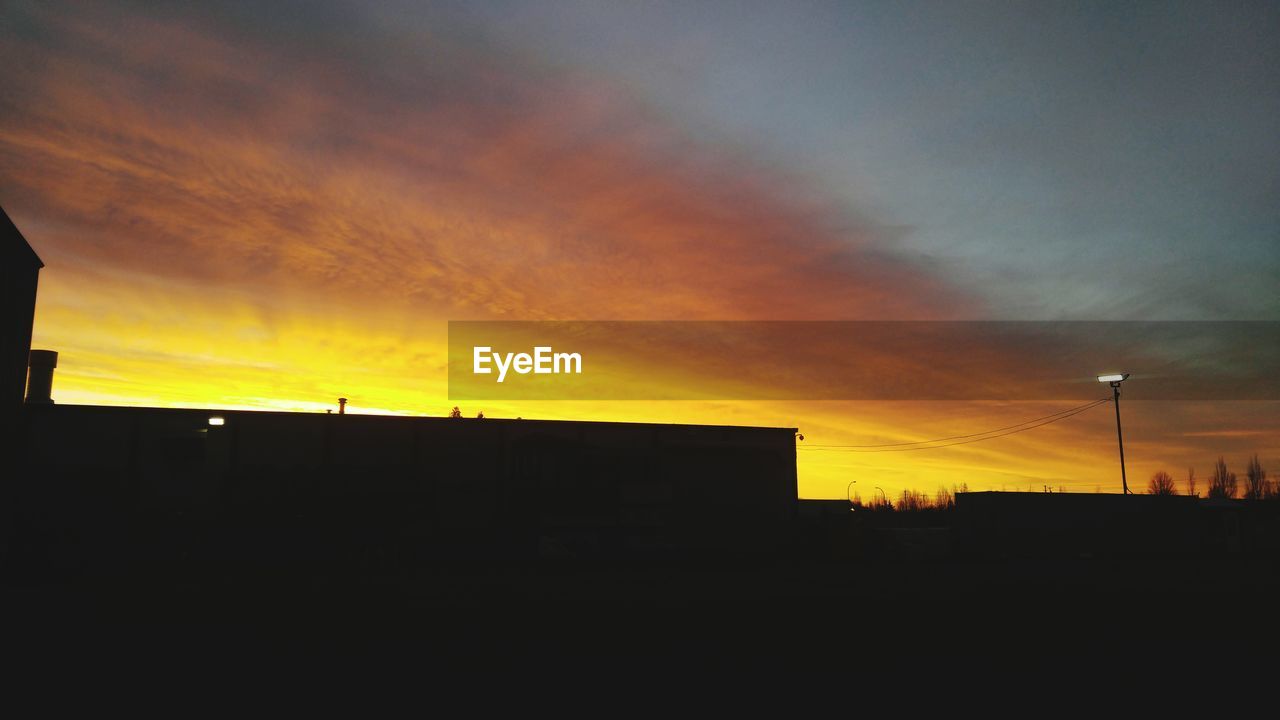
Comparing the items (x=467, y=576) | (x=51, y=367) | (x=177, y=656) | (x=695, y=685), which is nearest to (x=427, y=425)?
(x=467, y=576)

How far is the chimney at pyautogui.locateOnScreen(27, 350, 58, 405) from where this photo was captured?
3494 cm

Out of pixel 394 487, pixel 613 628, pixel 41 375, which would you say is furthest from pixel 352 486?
pixel 613 628

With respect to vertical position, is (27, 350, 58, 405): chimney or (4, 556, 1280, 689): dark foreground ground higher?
(27, 350, 58, 405): chimney

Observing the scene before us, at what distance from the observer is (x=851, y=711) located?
899 centimetres

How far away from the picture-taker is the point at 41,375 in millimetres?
35406

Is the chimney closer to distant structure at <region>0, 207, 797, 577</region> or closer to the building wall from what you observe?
distant structure at <region>0, 207, 797, 577</region>

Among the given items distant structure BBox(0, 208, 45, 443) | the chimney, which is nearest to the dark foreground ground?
distant structure BBox(0, 208, 45, 443)

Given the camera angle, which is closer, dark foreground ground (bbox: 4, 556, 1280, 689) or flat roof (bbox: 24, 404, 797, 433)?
dark foreground ground (bbox: 4, 556, 1280, 689)

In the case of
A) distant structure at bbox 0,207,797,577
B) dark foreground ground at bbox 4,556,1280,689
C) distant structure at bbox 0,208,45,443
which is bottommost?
dark foreground ground at bbox 4,556,1280,689

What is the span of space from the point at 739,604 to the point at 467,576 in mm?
10622

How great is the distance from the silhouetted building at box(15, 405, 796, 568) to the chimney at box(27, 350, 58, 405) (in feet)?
24.6

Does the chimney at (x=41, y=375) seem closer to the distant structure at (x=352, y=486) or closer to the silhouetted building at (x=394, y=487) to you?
the distant structure at (x=352, y=486)

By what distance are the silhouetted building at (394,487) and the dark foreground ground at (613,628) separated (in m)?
5.07

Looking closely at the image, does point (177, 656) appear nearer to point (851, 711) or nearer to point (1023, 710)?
point (851, 711)
